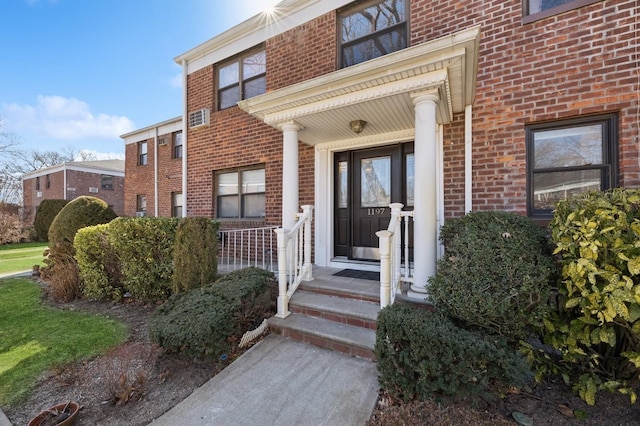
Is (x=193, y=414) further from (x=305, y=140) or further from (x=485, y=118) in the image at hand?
(x=485, y=118)

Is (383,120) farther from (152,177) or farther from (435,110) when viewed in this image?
(152,177)

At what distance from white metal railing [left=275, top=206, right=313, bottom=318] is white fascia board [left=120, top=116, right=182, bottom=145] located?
10.9m

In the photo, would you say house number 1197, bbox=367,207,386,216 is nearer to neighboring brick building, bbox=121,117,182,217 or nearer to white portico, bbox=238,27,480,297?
white portico, bbox=238,27,480,297

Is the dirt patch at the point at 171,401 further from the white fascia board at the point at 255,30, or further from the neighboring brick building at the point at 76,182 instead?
the neighboring brick building at the point at 76,182

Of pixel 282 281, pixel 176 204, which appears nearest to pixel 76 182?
pixel 176 204

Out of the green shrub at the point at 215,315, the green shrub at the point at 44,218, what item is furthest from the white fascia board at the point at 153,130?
the green shrub at the point at 215,315

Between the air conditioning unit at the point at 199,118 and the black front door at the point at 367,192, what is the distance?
3.82m

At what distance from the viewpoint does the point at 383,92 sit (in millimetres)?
3537

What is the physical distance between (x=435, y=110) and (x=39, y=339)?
591cm

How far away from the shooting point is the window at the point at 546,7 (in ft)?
12.2

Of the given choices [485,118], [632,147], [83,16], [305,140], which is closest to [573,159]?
[632,147]

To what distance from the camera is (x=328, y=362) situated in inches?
119

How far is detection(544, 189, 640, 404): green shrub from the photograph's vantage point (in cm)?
216

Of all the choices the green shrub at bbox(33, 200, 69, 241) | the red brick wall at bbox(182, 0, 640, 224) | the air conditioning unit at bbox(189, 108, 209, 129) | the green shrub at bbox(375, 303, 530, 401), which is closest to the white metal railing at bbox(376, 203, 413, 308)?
A: the green shrub at bbox(375, 303, 530, 401)
